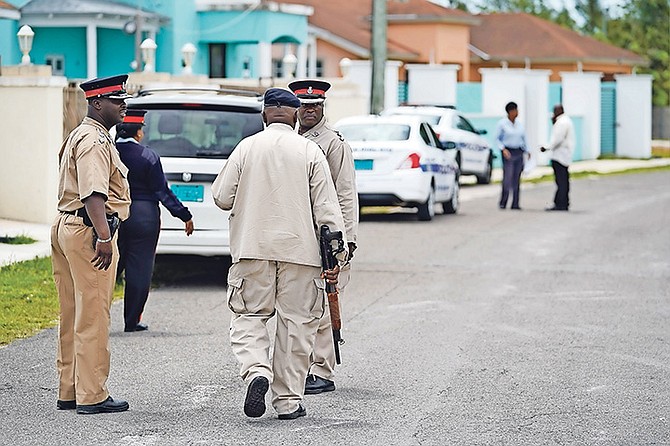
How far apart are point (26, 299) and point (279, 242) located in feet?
16.5

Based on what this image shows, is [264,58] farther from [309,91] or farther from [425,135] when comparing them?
[309,91]

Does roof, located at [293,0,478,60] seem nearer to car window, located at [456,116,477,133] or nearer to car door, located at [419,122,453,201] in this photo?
car window, located at [456,116,477,133]

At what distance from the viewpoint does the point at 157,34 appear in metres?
33.4

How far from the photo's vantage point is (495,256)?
1590cm

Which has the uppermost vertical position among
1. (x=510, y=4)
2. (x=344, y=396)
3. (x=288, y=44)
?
(x=510, y=4)

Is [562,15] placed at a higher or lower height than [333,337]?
higher

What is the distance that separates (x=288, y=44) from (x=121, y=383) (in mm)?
28928

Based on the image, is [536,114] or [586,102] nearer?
[536,114]

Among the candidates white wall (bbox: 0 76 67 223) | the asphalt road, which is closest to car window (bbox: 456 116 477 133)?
the asphalt road

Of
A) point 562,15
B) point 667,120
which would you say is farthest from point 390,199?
point 562,15

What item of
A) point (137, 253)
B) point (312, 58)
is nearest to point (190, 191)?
point (137, 253)

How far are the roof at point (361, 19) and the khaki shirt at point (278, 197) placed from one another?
32777 millimetres

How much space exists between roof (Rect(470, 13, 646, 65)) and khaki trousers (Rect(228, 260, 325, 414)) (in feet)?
141

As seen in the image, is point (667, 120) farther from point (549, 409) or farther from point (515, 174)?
point (549, 409)
